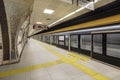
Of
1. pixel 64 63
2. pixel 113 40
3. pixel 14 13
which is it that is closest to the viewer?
pixel 14 13

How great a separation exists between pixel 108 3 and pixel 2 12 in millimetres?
4686

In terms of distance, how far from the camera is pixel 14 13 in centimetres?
374

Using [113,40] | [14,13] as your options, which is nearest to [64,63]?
[14,13]

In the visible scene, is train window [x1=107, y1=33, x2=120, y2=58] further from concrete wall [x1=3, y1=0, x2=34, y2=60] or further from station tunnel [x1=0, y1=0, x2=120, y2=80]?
concrete wall [x1=3, y1=0, x2=34, y2=60]

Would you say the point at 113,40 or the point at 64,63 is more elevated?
the point at 113,40

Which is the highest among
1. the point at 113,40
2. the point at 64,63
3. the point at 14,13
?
the point at 14,13

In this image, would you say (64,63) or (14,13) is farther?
(64,63)

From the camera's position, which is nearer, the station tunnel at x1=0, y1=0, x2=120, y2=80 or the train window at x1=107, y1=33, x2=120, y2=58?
the station tunnel at x1=0, y1=0, x2=120, y2=80

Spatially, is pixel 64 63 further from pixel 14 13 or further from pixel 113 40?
pixel 113 40

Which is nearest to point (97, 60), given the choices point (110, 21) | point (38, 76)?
point (110, 21)

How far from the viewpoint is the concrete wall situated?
3076 millimetres

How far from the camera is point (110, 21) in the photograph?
3857 mm

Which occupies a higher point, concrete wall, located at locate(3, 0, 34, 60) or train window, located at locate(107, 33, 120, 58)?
concrete wall, located at locate(3, 0, 34, 60)

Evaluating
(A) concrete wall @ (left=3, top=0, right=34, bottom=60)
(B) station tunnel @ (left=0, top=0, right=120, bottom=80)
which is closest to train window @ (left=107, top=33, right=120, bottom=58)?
(B) station tunnel @ (left=0, top=0, right=120, bottom=80)
